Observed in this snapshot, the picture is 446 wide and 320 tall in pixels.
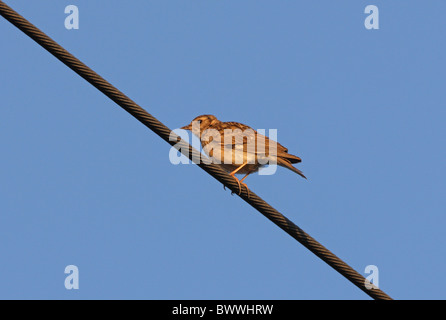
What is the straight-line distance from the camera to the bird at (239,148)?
8.62 metres

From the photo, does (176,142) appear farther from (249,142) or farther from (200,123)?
(200,123)

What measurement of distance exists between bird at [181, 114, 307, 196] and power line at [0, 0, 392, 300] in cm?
186

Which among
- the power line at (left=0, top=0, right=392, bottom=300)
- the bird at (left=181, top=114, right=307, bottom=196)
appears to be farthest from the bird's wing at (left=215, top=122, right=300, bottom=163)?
the power line at (left=0, top=0, right=392, bottom=300)

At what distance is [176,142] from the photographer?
249 inches

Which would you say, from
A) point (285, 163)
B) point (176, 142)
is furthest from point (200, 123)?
point (176, 142)

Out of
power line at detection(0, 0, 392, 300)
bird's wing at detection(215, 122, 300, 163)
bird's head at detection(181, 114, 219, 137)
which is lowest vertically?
power line at detection(0, 0, 392, 300)

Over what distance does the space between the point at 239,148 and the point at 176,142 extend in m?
2.82

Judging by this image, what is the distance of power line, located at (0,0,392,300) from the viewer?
19.3 feet

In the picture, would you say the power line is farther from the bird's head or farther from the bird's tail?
the bird's head
